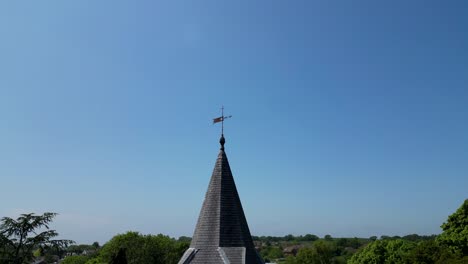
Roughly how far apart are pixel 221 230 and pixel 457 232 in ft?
108

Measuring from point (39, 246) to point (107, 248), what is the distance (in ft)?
115

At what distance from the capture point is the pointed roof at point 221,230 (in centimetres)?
1545

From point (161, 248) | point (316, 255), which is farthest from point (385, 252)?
point (161, 248)

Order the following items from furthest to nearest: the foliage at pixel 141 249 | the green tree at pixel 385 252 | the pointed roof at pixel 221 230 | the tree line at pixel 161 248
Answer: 1. the foliage at pixel 141 249
2. the green tree at pixel 385 252
3. the tree line at pixel 161 248
4. the pointed roof at pixel 221 230

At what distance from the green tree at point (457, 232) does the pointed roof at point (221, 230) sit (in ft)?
98.5

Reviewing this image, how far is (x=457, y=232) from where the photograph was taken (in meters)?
38.8

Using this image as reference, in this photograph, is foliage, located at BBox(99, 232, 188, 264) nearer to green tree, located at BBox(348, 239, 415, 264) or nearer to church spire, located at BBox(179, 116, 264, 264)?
green tree, located at BBox(348, 239, 415, 264)

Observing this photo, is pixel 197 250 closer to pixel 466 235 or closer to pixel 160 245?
pixel 466 235

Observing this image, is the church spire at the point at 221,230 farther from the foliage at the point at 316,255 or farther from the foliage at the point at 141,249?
the foliage at the point at 316,255

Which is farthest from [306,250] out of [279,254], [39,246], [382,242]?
[279,254]

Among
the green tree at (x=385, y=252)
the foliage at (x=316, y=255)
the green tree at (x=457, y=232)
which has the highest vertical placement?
the green tree at (x=457, y=232)

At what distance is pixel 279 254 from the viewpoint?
6703 inches

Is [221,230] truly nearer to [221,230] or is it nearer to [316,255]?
[221,230]

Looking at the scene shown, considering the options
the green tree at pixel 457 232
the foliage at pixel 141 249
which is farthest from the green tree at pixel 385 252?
the foliage at pixel 141 249
